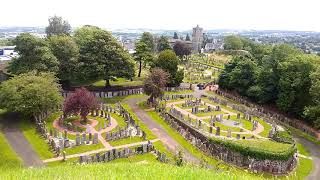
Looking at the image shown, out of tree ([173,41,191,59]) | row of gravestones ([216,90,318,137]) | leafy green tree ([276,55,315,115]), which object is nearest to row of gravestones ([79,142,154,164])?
row of gravestones ([216,90,318,137])

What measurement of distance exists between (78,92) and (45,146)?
24.6ft

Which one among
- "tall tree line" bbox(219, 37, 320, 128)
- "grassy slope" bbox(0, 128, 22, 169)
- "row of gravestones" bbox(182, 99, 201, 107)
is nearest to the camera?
"grassy slope" bbox(0, 128, 22, 169)

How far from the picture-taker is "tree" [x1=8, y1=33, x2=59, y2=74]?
50750 mm

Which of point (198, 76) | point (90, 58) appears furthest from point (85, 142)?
point (198, 76)

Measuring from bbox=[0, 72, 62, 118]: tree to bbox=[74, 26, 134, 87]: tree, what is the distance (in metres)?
12.4

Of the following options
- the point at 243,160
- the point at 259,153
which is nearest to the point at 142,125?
the point at 243,160

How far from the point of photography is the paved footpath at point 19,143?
102ft

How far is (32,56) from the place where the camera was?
5134 cm

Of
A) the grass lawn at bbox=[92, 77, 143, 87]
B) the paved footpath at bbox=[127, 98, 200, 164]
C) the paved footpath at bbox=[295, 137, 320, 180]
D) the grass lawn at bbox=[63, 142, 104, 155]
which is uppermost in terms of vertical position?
the grass lawn at bbox=[92, 77, 143, 87]

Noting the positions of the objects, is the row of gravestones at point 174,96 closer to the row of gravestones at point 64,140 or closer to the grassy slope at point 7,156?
the row of gravestones at point 64,140

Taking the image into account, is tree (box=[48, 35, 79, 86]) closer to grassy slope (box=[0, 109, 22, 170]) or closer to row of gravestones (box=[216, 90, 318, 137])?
grassy slope (box=[0, 109, 22, 170])

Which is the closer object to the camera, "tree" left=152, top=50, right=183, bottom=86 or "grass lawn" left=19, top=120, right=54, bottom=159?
"grass lawn" left=19, top=120, right=54, bottom=159

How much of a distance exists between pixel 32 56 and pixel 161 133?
23.9 metres

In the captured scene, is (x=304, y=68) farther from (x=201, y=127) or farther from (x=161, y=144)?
(x=161, y=144)
